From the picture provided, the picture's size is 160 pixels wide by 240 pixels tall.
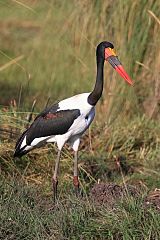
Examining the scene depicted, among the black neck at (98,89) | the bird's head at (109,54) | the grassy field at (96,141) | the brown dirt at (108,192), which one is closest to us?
the grassy field at (96,141)

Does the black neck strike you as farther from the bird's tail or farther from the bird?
the bird's tail

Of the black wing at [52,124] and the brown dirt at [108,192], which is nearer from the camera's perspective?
the brown dirt at [108,192]

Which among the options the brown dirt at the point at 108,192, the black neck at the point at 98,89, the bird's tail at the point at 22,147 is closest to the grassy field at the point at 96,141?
the brown dirt at the point at 108,192

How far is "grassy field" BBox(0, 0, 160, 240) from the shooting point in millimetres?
5102

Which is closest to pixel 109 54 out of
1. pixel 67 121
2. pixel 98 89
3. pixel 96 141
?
pixel 98 89

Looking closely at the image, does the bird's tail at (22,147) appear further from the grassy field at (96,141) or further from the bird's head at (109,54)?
the bird's head at (109,54)

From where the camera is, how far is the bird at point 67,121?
21.4 ft

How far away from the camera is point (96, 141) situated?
7.79 m

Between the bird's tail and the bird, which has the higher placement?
the bird

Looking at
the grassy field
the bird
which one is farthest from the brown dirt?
the bird

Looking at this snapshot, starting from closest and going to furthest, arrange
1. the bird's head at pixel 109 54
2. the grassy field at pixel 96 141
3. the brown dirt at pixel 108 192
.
Answer: 1. the grassy field at pixel 96 141
2. the brown dirt at pixel 108 192
3. the bird's head at pixel 109 54

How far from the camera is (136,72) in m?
8.48

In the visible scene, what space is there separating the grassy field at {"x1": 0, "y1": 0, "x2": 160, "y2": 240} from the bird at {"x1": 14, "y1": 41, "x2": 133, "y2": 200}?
193 millimetres

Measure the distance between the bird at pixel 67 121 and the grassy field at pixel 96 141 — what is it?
193 millimetres
